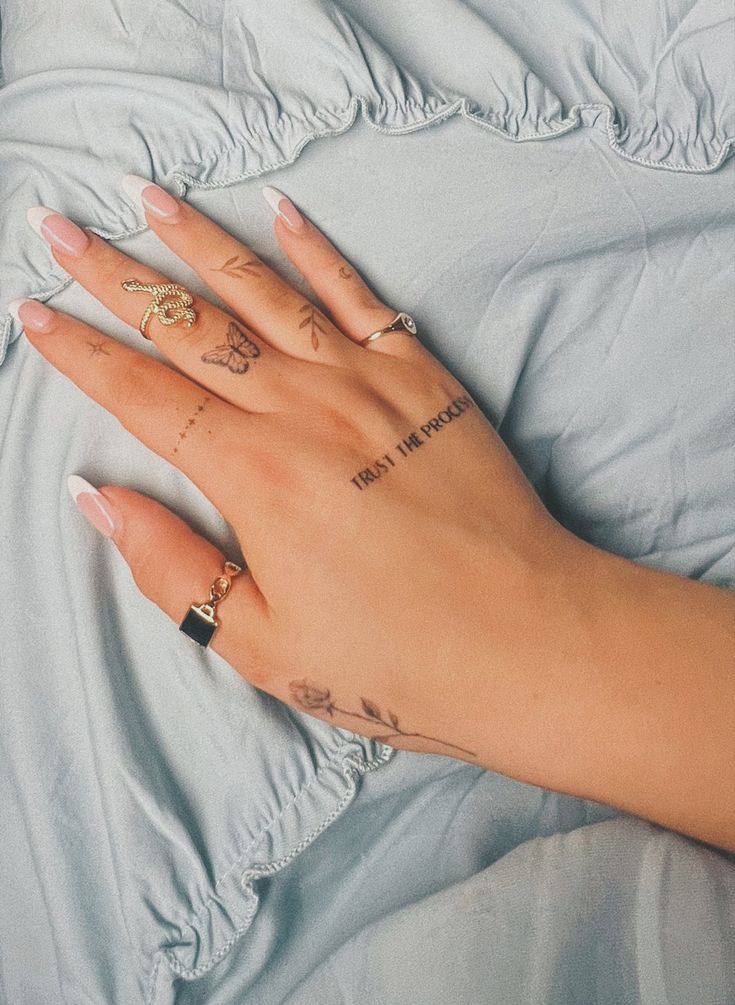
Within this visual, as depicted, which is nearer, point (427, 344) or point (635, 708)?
point (635, 708)

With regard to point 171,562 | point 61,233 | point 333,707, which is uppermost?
point 61,233

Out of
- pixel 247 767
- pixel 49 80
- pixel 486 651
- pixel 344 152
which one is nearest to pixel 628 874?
pixel 486 651

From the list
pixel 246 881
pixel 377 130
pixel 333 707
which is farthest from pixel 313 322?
pixel 246 881

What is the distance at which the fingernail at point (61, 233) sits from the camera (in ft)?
2.67

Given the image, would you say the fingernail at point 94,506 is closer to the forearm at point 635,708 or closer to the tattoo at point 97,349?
the tattoo at point 97,349

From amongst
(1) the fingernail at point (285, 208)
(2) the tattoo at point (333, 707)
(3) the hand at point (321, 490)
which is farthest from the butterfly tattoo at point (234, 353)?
(2) the tattoo at point (333, 707)

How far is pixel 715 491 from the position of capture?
897mm

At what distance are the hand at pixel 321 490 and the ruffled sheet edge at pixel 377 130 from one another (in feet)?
0.09

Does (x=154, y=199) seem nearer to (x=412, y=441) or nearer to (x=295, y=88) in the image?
(x=295, y=88)

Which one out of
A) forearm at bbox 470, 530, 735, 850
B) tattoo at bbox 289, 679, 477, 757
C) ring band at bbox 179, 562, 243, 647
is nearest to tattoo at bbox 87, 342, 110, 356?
ring band at bbox 179, 562, 243, 647

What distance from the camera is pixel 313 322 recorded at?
0.83 m

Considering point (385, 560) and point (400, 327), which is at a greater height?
point (400, 327)

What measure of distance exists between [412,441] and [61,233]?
362 mm

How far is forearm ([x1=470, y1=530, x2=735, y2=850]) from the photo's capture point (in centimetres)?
71
